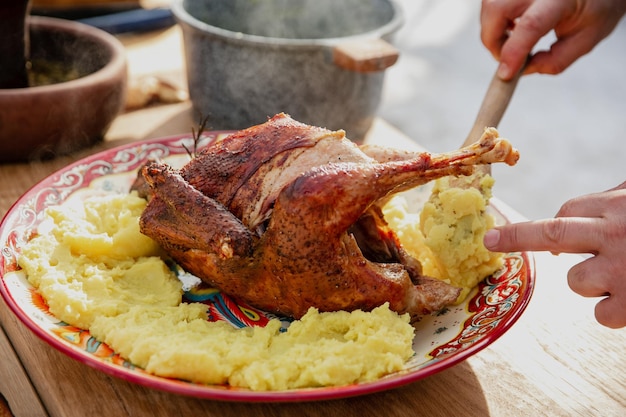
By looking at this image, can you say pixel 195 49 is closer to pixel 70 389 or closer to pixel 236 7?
pixel 236 7

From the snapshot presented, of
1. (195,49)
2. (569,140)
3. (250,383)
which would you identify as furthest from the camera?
(569,140)

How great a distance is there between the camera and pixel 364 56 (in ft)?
7.04

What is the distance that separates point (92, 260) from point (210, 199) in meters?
0.35

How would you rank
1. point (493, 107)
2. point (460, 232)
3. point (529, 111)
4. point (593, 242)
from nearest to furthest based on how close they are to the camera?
point (593, 242) < point (460, 232) < point (493, 107) < point (529, 111)

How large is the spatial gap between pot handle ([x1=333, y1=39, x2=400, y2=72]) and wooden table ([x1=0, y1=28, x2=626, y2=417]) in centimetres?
89

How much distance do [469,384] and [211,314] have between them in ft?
2.02

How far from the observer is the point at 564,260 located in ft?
6.49

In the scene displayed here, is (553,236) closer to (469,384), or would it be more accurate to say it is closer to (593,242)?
(593,242)

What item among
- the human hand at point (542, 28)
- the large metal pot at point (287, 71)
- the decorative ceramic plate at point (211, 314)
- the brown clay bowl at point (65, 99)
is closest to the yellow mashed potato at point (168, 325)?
the decorative ceramic plate at point (211, 314)

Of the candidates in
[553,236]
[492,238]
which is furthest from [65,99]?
[553,236]

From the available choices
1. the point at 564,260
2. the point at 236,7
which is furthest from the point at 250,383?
the point at 236,7

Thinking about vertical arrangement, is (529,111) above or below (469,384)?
below

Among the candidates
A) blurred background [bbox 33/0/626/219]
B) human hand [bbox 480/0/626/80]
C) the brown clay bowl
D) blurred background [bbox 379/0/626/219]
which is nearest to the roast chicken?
human hand [bbox 480/0/626/80]

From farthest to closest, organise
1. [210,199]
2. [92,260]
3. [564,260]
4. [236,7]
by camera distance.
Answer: [236,7]
[564,260]
[92,260]
[210,199]
